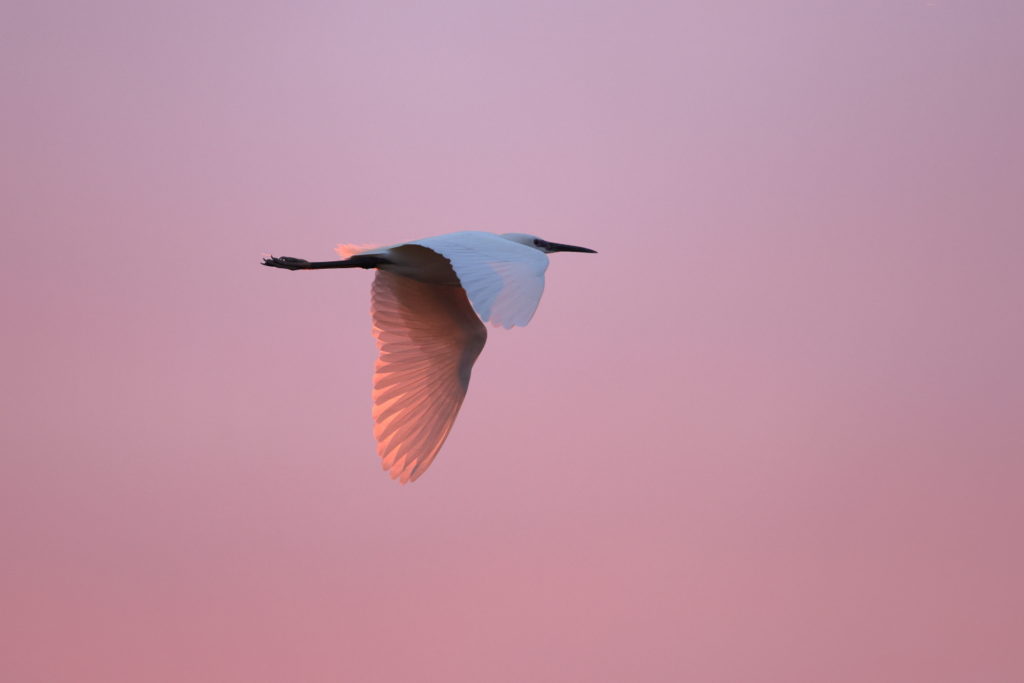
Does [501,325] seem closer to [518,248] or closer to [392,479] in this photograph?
[518,248]

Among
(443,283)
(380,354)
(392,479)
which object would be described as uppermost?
(443,283)

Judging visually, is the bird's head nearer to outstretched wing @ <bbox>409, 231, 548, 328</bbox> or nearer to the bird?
the bird

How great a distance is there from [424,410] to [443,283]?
1.35 ft

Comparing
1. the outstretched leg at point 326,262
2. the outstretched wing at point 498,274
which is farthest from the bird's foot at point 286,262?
the outstretched wing at point 498,274

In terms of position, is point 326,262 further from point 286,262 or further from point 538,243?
point 538,243

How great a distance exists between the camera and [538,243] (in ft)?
13.2

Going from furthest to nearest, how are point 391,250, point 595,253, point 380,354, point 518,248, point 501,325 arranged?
1. point 595,253
2. point 380,354
3. point 391,250
4. point 518,248
5. point 501,325

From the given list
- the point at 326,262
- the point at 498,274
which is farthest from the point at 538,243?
the point at 498,274

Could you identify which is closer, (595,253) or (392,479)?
(392,479)

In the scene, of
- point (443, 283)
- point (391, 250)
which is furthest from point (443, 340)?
point (391, 250)

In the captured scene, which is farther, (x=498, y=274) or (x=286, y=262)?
(x=286, y=262)

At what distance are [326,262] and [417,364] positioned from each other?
1.50 ft

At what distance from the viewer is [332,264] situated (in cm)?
349

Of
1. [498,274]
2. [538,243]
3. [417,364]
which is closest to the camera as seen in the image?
[498,274]
